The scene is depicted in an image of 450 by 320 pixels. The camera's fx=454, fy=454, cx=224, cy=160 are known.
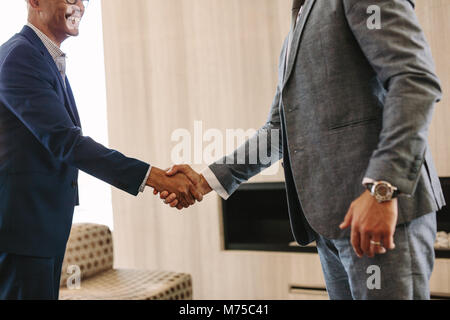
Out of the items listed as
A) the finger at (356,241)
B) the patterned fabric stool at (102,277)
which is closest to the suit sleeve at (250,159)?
the finger at (356,241)

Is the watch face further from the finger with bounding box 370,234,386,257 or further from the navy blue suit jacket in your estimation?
the navy blue suit jacket

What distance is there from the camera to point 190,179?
158cm

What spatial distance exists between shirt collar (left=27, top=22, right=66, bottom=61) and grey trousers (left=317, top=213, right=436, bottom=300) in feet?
3.12

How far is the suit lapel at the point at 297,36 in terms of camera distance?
1.02 m

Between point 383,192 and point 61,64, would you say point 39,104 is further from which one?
point 383,192

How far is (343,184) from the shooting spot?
977mm

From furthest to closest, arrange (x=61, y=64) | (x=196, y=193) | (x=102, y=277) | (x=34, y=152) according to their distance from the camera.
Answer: (x=102, y=277) → (x=196, y=193) → (x=61, y=64) → (x=34, y=152)

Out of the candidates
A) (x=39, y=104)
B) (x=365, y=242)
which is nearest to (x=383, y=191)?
(x=365, y=242)

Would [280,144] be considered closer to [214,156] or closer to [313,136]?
[313,136]

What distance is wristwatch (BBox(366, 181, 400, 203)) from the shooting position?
845mm

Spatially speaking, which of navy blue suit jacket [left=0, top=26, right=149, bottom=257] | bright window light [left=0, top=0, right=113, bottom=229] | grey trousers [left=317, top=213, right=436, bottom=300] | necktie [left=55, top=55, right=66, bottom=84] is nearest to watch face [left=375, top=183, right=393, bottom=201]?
grey trousers [left=317, top=213, right=436, bottom=300]

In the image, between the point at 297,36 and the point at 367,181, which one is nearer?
the point at 367,181

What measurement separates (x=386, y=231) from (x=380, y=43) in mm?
367

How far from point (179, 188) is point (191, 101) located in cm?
129
